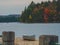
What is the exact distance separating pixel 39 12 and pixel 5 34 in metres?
22.1

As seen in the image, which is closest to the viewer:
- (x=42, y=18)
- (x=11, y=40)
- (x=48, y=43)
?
(x=48, y=43)

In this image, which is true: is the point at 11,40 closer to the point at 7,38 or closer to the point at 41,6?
the point at 7,38

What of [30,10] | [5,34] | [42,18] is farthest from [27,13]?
[5,34]

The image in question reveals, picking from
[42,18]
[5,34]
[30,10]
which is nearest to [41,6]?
[30,10]

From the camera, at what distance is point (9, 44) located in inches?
93.3

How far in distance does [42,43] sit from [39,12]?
22.3m

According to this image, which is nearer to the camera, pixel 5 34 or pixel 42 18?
pixel 5 34

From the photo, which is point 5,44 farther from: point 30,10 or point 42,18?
point 42,18

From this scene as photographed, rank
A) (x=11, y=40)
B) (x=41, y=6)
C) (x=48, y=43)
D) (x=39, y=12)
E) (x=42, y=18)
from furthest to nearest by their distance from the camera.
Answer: (x=42, y=18)
(x=39, y=12)
(x=41, y=6)
(x=11, y=40)
(x=48, y=43)

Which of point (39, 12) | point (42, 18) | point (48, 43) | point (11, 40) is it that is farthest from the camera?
point (42, 18)

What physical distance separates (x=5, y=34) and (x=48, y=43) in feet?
1.54

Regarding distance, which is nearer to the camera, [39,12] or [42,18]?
[39,12]

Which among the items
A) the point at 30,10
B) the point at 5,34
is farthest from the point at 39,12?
the point at 5,34

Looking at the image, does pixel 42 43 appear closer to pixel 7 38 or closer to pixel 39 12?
pixel 7 38
